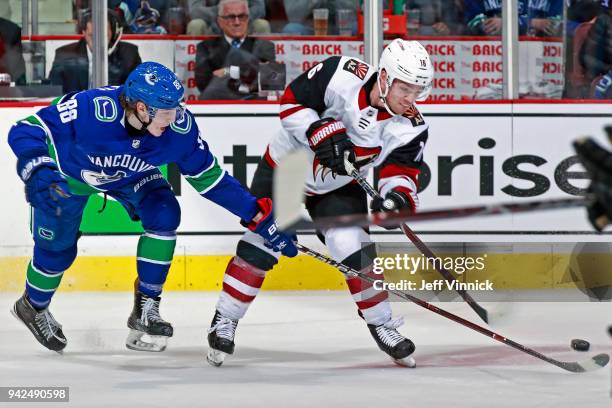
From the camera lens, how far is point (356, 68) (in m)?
4.29

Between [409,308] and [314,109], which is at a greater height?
[314,109]

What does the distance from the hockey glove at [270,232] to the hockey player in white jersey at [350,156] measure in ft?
0.24

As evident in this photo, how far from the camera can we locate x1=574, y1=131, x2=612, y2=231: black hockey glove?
7.18 feet

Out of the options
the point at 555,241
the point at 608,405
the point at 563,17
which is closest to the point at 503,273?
the point at 555,241

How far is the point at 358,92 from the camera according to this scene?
423 centimetres

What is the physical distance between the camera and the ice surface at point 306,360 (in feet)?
11.6

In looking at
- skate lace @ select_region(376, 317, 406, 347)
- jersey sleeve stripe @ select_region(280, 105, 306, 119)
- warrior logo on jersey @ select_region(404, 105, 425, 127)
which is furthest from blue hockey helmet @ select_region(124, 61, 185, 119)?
skate lace @ select_region(376, 317, 406, 347)

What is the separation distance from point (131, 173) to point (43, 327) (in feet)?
2.08

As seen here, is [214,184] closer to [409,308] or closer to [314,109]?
[314,109]

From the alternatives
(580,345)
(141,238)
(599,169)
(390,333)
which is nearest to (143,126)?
(141,238)

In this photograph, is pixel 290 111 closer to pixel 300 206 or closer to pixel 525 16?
pixel 300 206

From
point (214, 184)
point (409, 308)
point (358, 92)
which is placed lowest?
point (409, 308)

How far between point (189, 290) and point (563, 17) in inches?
89.4

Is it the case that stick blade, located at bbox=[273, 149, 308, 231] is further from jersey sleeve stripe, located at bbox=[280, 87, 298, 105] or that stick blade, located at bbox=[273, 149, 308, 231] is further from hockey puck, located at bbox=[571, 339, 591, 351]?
hockey puck, located at bbox=[571, 339, 591, 351]
